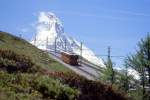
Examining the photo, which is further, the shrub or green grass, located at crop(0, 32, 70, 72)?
green grass, located at crop(0, 32, 70, 72)

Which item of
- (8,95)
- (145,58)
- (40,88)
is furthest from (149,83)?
(8,95)

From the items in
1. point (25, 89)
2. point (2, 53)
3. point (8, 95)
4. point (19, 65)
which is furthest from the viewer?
point (2, 53)

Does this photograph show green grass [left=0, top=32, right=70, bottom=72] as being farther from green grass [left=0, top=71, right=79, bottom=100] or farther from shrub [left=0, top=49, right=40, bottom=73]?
green grass [left=0, top=71, right=79, bottom=100]

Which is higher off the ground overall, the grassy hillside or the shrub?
the shrub

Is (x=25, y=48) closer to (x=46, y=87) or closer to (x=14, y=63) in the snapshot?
(x=14, y=63)

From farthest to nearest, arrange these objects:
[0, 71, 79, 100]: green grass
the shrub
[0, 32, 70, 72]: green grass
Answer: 1. [0, 32, 70, 72]: green grass
2. the shrub
3. [0, 71, 79, 100]: green grass

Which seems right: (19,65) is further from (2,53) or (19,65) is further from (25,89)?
(25,89)

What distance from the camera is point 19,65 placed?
19.4m

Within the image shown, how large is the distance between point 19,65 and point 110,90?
15.0 ft

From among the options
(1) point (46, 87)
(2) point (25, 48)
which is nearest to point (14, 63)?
(1) point (46, 87)

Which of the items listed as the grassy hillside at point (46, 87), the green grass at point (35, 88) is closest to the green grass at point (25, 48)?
the grassy hillside at point (46, 87)

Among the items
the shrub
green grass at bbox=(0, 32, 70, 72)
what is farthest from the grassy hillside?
green grass at bbox=(0, 32, 70, 72)

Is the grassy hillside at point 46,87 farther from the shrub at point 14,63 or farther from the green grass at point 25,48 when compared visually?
the green grass at point 25,48

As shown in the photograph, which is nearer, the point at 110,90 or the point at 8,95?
the point at 8,95
